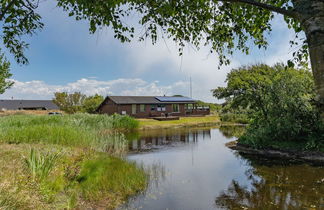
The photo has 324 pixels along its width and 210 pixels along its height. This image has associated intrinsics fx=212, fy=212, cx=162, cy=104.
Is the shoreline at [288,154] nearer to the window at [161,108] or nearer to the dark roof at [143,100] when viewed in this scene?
the dark roof at [143,100]

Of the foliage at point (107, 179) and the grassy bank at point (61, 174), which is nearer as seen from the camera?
the grassy bank at point (61, 174)

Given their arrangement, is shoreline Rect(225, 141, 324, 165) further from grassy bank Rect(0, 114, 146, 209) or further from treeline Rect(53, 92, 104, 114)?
treeline Rect(53, 92, 104, 114)

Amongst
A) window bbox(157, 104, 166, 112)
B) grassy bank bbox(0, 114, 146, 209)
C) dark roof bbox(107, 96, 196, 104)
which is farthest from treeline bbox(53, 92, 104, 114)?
grassy bank bbox(0, 114, 146, 209)

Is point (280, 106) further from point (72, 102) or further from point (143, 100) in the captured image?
point (72, 102)

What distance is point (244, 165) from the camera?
8.38 metres

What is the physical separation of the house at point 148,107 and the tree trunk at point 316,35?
29.7m

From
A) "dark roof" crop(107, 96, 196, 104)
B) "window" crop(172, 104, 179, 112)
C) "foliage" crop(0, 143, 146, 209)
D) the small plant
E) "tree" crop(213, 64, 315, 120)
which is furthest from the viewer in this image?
"window" crop(172, 104, 179, 112)

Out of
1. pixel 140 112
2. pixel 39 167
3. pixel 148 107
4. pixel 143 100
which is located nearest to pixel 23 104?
pixel 143 100

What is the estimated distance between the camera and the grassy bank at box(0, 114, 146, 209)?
3.64m

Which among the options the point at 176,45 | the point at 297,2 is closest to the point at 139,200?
the point at 176,45

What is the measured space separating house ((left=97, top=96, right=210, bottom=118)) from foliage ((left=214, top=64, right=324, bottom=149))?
69.0ft

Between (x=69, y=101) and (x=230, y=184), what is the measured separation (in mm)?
32720

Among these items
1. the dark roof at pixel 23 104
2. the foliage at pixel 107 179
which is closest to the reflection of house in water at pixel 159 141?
the foliage at pixel 107 179

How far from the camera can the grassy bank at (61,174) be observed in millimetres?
3644
